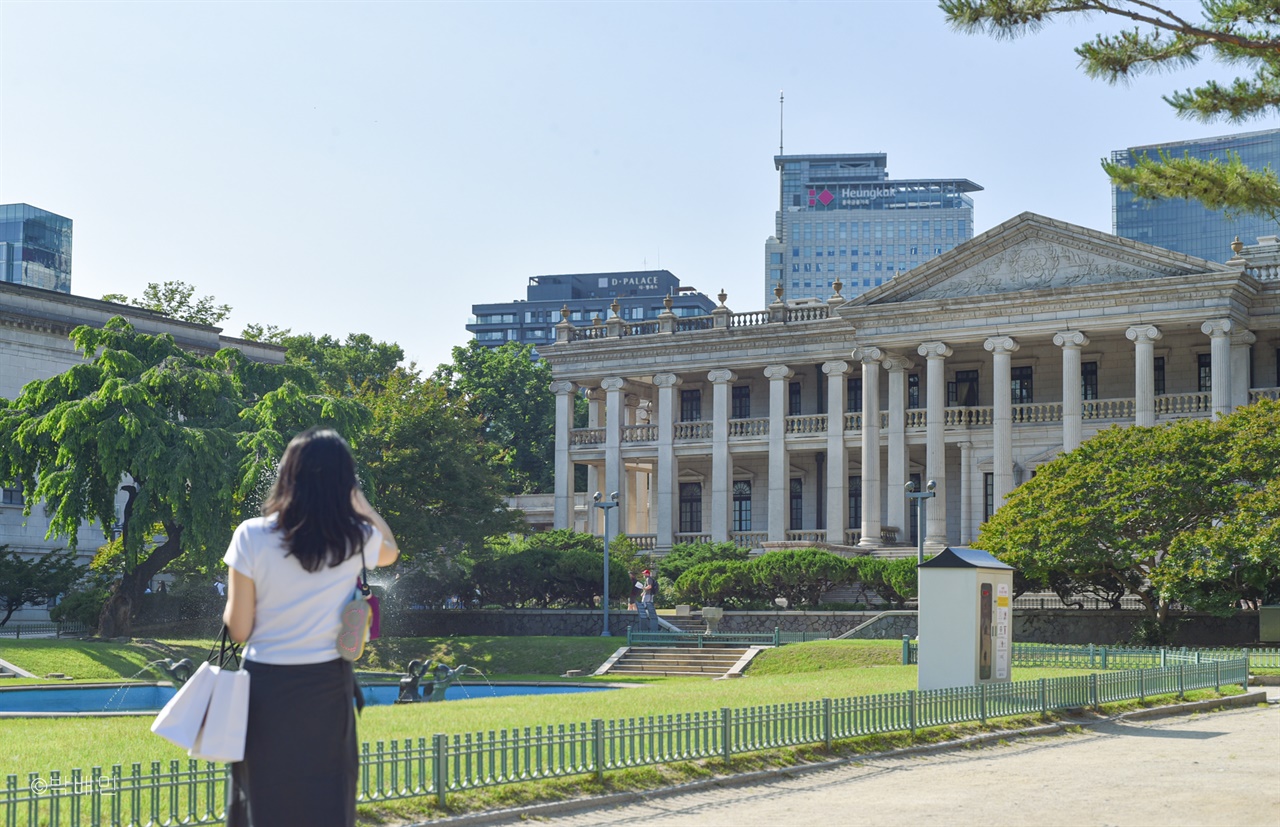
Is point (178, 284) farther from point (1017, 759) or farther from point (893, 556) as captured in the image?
point (1017, 759)

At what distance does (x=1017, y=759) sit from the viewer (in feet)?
62.0

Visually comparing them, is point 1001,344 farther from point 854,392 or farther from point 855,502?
point 855,502

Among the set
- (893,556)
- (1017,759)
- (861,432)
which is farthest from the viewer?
(861,432)

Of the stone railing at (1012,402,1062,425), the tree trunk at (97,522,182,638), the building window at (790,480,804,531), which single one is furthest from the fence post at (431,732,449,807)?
the building window at (790,480,804,531)

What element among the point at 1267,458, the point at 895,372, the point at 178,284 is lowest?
the point at 1267,458

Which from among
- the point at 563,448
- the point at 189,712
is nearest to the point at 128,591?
the point at 563,448

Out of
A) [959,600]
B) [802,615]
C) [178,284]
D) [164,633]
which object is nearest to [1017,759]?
[959,600]

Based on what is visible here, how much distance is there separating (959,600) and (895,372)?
33.9 metres

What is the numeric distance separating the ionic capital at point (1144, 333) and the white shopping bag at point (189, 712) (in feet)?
160

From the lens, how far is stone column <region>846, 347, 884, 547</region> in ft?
184

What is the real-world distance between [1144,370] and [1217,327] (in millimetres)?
2736

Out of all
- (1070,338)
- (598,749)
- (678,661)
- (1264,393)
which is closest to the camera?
(598,749)

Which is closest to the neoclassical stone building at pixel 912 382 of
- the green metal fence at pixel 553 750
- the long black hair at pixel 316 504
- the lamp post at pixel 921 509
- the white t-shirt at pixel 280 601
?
the lamp post at pixel 921 509

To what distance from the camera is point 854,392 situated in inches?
2431
